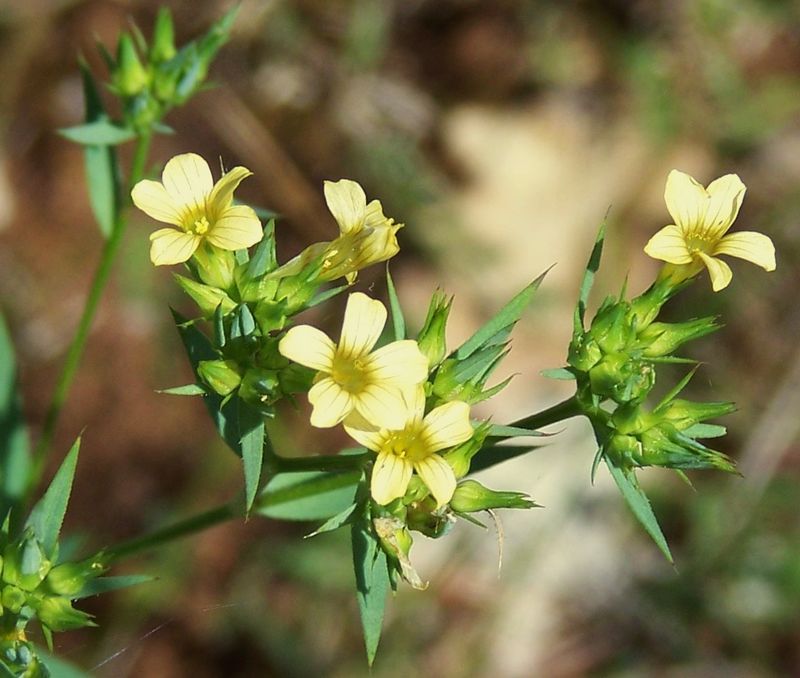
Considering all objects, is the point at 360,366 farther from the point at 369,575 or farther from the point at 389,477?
the point at 369,575

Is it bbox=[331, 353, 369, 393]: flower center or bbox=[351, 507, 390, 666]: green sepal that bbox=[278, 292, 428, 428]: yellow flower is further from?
bbox=[351, 507, 390, 666]: green sepal

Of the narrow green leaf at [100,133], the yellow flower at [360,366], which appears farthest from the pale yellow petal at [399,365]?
the narrow green leaf at [100,133]

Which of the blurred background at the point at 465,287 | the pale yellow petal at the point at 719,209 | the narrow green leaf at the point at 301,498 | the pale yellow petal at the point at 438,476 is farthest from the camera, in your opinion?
the blurred background at the point at 465,287

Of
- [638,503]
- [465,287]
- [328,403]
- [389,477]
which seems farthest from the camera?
[465,287]

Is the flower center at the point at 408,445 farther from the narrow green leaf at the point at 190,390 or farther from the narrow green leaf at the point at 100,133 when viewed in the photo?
the narrow green leaf at the point at 100,133

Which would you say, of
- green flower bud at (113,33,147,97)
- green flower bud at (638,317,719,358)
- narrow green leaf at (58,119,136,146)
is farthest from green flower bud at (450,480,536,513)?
green flower bud at (113,33,147,97)

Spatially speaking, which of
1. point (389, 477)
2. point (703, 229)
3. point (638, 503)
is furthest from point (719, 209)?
point (389, 477)
